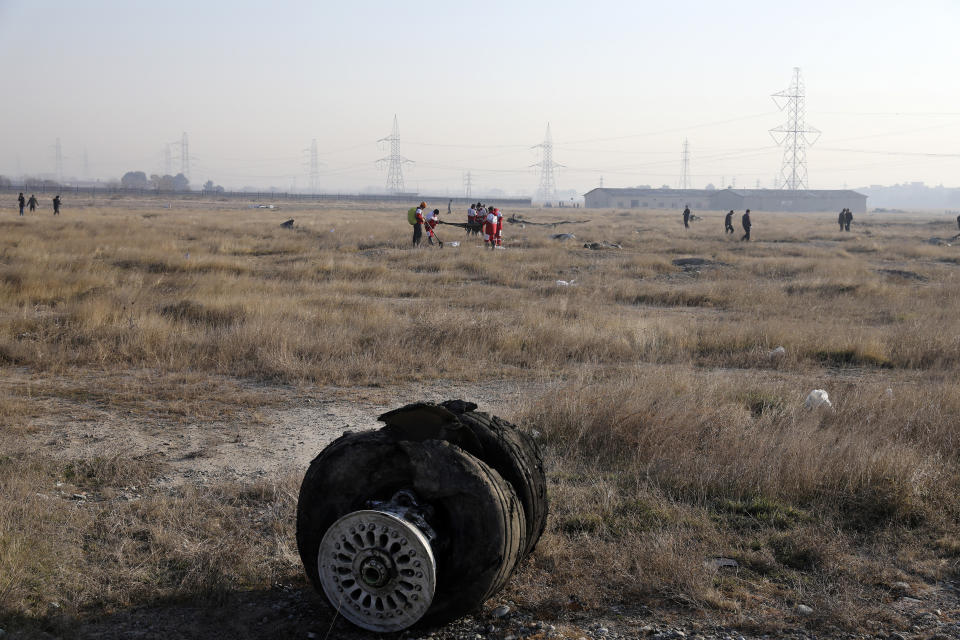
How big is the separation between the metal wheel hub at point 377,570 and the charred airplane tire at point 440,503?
0.21 feet

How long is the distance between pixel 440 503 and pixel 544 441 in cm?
310

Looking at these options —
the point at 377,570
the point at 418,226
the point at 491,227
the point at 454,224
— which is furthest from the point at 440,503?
the point at 418,226

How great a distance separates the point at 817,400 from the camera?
24.9 ft

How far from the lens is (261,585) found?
4.07m

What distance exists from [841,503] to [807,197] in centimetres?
14554

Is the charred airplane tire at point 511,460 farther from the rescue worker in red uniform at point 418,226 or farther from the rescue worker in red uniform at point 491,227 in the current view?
the rescue worker in red uniform at point 418,226

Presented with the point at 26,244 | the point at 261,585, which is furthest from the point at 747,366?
the point at 26,244

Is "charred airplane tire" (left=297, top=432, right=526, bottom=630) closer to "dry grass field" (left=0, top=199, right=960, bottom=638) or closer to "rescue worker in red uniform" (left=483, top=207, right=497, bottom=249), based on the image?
"dry grass field" (left=0, top=199, right=960, bottom=638)

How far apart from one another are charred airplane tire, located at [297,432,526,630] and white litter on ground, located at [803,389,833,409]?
482cm

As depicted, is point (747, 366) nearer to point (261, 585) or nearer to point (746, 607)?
point (746, 607)

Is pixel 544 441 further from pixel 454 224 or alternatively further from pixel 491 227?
pixel 454 224

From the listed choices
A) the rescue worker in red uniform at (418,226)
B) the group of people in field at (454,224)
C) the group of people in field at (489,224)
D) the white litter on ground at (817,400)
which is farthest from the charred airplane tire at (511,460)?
the rescue worker in red uniform at (418,226)

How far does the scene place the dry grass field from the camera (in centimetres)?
404

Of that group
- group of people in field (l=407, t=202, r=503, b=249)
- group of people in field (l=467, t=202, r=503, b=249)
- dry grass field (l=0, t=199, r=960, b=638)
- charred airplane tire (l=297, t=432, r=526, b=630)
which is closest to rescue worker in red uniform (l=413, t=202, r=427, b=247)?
group of people in field (l=407, t=202, r=503, b=249)
